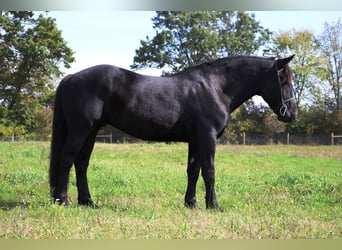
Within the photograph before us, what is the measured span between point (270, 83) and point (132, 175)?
205 cm

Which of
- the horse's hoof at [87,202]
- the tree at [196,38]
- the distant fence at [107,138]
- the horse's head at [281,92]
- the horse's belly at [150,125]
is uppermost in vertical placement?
the tree at [196,38]

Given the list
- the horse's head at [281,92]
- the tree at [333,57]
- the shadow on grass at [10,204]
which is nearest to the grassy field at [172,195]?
the shadow on grass at [10,204]

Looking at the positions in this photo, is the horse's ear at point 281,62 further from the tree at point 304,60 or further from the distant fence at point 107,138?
the distant fence at point 107,138

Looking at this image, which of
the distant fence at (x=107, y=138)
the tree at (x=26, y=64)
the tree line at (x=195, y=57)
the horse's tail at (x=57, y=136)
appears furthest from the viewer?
the tree at (x=26, y=64)

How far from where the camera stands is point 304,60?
207 inches

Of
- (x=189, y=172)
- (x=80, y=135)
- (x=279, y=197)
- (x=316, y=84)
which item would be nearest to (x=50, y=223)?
(x=80, y=135)

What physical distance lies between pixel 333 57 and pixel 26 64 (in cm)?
376

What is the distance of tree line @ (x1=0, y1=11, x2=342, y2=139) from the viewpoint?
5.18 meters

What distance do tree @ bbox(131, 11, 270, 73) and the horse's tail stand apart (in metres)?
1.04

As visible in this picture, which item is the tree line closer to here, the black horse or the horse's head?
the horse's head

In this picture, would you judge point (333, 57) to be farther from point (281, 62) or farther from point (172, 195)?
point (172, 195)

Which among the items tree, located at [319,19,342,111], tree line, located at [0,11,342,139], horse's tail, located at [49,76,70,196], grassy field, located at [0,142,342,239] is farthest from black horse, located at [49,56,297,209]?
tree, located at [319,19,342,111]

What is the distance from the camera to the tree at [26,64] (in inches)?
208

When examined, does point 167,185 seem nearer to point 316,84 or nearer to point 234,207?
point 234,207
